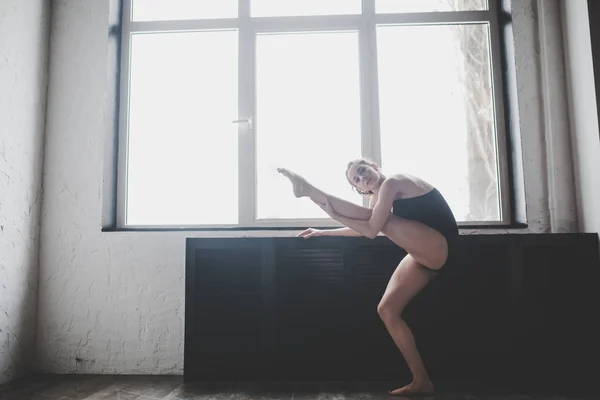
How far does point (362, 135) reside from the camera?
299cm

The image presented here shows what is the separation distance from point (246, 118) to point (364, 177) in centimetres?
107

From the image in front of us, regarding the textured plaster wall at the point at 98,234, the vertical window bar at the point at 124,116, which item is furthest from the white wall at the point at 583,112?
the vertical window bar at the point at 124,116

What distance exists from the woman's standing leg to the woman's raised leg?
1.22 feet

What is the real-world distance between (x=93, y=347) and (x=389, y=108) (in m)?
2.54

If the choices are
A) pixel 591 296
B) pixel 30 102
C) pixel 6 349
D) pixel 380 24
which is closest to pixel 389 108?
pixel 380 24

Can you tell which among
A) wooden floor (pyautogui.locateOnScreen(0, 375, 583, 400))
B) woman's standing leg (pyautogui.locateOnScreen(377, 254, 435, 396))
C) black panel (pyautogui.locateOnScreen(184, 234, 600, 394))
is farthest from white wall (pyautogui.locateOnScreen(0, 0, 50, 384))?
woman's standing leg (pyautogui.locateOnScreen(377, 254, 435, 396))

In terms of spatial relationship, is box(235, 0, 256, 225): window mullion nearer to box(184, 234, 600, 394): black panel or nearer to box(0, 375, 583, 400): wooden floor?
box(184, 234, 600, 394): black panel

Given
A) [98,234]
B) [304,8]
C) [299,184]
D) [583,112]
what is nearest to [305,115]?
[304,8]

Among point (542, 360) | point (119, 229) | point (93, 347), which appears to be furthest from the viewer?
point (119, 229)

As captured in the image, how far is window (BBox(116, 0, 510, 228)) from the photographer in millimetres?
2975

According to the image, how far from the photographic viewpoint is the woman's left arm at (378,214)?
2.20 metres

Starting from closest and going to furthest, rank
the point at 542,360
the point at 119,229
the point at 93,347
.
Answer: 1. the point at 542,360
2. the point at 93,347
3. the point at 119,229

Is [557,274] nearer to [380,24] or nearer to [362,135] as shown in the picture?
[362,135]

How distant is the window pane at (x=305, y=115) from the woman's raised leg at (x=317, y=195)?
68 cm
